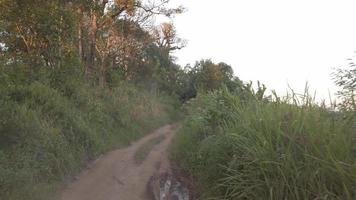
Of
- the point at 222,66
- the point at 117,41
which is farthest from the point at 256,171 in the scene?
the point at 222,66

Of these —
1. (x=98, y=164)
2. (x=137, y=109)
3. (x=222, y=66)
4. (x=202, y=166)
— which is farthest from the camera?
(x=222, y=66)

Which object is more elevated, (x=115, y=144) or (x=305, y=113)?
(x=305, y=113)

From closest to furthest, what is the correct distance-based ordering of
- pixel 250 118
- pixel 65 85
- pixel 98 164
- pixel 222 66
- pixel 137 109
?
pixel 250 118, pixel 98 164, pixel 65 85, pixel 137 109, pixel 222 66

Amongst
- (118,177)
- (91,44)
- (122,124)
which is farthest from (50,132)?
(91,44)

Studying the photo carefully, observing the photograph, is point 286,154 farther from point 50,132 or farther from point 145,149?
point 145,149

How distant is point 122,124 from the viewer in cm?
1823

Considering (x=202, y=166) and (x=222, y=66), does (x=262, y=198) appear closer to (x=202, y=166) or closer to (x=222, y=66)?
(x=202, y=166)

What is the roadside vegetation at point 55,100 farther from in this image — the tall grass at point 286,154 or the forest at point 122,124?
the tall grass at point 286,154

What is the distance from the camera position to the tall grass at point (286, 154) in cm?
576

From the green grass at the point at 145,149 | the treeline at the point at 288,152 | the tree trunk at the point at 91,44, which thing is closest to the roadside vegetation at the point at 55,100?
the tree trunk at the point at 91,44

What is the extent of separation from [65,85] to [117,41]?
42.6 feet

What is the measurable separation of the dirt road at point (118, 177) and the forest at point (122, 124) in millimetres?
333

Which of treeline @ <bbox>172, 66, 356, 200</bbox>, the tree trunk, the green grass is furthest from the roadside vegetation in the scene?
treeline @ <bbox>172, 66, 356, 200</bbox>

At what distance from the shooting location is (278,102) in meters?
8.06
